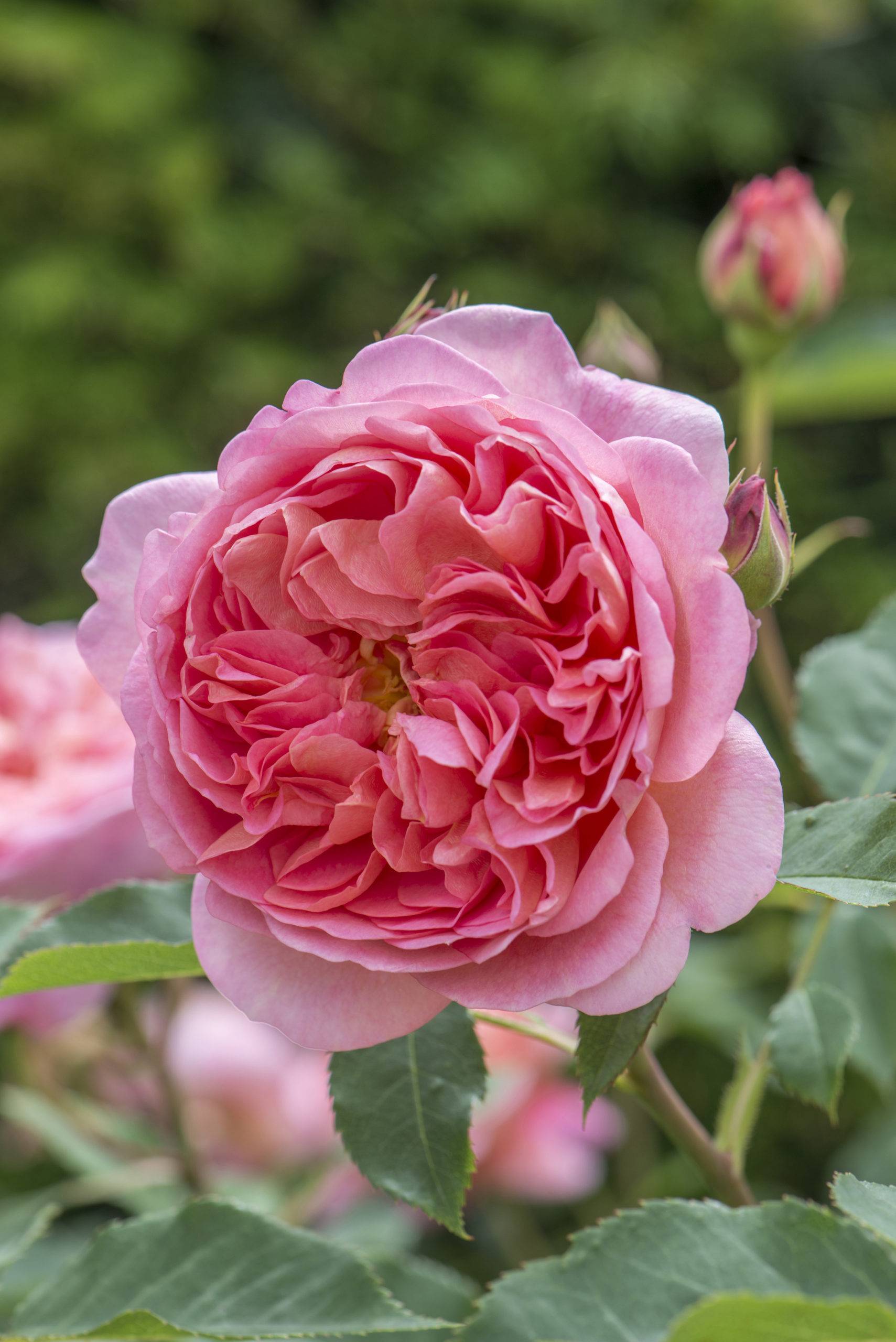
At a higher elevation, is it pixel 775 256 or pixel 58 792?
pixel 775 256

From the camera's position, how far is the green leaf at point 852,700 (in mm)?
441

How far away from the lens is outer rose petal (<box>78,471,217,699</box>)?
33 centimetres

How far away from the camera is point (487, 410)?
0.27 meters

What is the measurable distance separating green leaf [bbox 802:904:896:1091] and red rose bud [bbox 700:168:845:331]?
1.05 ft

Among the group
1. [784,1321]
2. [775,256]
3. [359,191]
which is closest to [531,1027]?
[784,1321]

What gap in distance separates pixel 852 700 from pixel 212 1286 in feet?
0.95

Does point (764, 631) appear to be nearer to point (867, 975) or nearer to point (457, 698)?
point (867, 975)

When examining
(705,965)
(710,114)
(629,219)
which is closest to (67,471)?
(629,219)

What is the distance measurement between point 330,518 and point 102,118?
1855mm

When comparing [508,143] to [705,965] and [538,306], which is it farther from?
[705,965]

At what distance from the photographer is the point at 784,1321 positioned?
0.22 metres

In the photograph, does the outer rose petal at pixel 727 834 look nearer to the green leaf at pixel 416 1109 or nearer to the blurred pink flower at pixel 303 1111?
the green leaf at pixel 416 1109

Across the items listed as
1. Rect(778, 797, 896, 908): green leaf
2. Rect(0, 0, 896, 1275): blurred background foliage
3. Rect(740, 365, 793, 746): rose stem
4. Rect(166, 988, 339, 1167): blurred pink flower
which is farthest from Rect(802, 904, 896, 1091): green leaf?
Rect(0, 0, 896, 1275): blurred background foliage

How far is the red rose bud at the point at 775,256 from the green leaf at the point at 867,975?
0.32 meters
